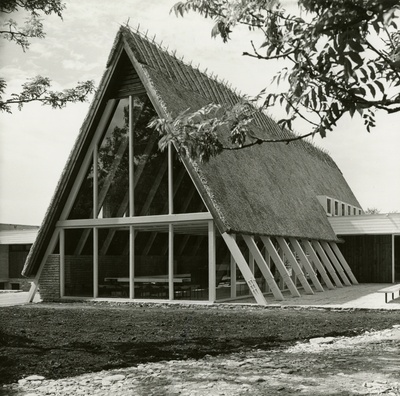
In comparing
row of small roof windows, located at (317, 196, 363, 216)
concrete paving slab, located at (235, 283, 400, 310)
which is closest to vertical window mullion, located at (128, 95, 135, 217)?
concrete paving slab, located at (235, 283, 400, 310)

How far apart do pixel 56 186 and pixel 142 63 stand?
448 centimetres

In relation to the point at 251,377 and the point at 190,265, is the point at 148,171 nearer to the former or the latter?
the point at 190,265

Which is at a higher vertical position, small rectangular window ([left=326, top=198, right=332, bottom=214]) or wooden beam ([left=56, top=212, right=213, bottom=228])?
small rectangular window ([left=326, top=198, right=332, bottom=214])

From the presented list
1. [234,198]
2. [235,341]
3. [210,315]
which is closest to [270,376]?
[235,341]

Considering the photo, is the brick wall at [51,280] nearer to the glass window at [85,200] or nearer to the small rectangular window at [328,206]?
the glass window at [85,200]

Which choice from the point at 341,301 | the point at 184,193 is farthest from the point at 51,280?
the point at 341,301

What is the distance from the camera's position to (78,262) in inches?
742

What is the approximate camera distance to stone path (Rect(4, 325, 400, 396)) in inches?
244

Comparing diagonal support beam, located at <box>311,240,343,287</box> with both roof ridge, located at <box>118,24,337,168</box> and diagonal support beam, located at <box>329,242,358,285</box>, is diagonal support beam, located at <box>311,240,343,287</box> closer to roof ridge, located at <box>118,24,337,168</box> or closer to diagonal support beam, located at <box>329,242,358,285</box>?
diagonal support beam, located at <box>329,242,358,285</box>

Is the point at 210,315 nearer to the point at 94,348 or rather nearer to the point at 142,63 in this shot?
the point at 94,348

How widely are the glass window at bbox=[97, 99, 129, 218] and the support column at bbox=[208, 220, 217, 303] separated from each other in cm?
297

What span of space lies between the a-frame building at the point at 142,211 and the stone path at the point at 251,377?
8.38m

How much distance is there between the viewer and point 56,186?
60.6 feet

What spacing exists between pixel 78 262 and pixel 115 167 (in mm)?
3161
